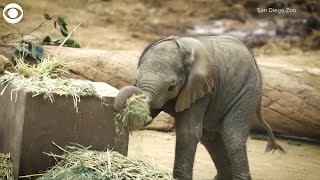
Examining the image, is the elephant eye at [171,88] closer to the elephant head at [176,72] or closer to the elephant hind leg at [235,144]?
the elephant head at [176,72]

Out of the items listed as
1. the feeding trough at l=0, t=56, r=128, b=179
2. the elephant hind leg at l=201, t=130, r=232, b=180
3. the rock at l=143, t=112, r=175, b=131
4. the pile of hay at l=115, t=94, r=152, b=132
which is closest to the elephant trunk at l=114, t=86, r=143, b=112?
the pile of hay at l=115, t=94, r=152, b=132

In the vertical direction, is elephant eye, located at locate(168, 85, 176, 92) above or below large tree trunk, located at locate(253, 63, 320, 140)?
above

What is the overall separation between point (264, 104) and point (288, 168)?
3.67 feet

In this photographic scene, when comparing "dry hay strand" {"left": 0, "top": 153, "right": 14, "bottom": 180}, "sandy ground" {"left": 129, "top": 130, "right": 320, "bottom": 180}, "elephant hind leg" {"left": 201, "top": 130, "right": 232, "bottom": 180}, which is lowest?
"sandy ground" {"left": 129, "top": 130, "right": 320, "bottom": 180}

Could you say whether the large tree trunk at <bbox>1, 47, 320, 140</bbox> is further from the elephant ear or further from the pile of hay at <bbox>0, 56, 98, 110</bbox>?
the pile of hay at <bbox>0, 56, 98, 110</bbox>

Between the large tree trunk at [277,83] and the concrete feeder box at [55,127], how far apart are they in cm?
370

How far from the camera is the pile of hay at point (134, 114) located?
190 inches

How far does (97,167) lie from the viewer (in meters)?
4.55

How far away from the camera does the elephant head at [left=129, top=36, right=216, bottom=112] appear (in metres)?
5.40

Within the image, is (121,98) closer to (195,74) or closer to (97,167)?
(97,167)

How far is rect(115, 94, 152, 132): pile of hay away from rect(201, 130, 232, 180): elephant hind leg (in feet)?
Answer: 5.39

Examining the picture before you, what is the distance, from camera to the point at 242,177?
20.2 ft

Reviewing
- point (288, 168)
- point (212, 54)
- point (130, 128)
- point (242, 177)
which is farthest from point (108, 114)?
point (288, 168)

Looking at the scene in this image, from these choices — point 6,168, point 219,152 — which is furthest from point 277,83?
point 6,168
